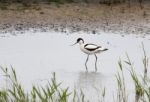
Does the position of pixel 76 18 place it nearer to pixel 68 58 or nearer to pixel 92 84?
pixel 68 58

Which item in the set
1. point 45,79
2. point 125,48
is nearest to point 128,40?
point 125,48

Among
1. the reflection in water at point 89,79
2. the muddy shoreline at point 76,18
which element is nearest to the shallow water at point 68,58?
the reflection in water at point 89,79

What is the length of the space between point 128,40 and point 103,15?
351 cm

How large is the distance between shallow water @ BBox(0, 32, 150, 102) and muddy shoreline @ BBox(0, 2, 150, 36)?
75 cm

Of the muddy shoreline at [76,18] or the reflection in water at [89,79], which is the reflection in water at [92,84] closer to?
the reflection in water at [89,79]

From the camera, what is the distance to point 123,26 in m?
15.2

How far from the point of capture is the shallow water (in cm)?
908

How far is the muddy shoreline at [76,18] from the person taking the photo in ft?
48.3

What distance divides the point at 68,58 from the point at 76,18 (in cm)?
542

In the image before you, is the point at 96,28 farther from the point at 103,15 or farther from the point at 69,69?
the point at 69,69

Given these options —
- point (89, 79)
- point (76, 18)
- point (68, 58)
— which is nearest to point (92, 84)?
point (89, 79)

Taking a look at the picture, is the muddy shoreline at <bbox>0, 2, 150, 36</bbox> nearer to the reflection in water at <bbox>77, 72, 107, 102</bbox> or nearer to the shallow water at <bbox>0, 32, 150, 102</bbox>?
the shallow water at <bbox>0, 32, 150, 102</bbox>

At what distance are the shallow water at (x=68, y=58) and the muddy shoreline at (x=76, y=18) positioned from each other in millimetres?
750

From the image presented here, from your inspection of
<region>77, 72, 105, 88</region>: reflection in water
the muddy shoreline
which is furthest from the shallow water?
the muddy shoreline
